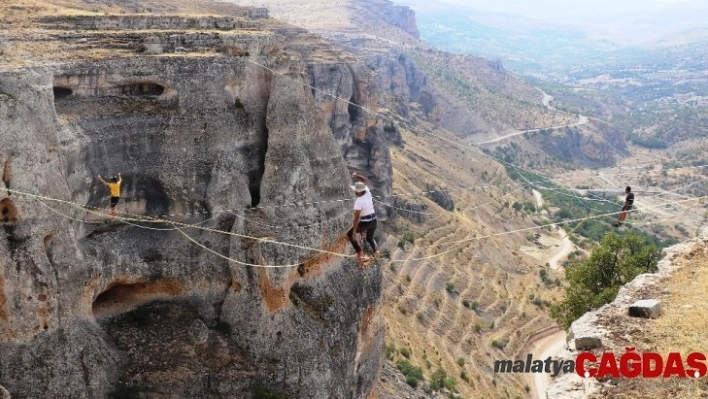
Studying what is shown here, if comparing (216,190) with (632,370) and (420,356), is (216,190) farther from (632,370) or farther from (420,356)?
(420,356)

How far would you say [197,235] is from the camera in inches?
934

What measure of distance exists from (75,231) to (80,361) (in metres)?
4.03

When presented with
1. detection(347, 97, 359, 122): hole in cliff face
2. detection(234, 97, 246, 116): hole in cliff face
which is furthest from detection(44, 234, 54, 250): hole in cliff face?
detection(347, 97, 359, 122): hole in cliff face

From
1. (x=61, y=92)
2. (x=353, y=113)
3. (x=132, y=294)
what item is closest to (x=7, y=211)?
(x=61, y=92)

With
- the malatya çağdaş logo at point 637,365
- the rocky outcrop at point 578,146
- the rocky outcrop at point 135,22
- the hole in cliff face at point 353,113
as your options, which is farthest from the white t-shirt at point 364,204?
the rocky outcrop at point 578,146

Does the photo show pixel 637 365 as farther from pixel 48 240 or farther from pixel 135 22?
pixel 135 22

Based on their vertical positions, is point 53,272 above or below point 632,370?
below

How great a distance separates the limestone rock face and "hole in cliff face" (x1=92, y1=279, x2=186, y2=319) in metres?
0.04

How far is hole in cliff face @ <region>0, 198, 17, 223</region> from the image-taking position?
19.1m

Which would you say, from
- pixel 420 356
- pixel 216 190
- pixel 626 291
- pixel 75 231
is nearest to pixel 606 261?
pixel 420 356

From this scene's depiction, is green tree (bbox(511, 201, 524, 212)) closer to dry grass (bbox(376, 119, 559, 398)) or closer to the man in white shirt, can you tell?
dry grass (bbox(376, 119, 559, 398))

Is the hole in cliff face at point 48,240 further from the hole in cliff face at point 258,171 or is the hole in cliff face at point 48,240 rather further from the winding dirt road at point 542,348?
the winding dirt road at point 542,348

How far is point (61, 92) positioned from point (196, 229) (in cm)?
643

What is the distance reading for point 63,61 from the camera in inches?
883
